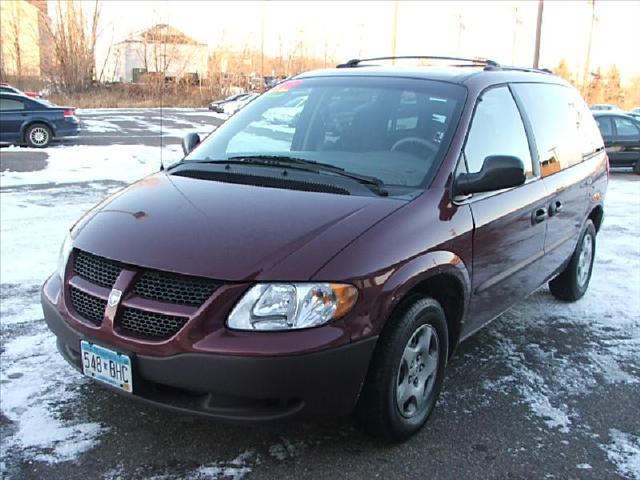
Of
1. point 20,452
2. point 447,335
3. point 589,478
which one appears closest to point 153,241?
point 20,452

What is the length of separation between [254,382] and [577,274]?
3.71 metres

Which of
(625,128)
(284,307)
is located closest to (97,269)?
(284,307)

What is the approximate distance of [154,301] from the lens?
8.80 feet

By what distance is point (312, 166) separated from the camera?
3.54 meters

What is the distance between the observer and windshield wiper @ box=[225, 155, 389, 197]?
3.29m

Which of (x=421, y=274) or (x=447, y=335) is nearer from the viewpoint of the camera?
(x=421, y=274)

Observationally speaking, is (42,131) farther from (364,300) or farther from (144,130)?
(364,300)

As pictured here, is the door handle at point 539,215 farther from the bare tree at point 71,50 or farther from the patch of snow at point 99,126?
the bare tree at point 71,50

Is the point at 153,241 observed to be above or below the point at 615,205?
above

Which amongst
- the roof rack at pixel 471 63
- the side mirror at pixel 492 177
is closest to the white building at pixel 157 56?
the roof rack at pixel 471 63

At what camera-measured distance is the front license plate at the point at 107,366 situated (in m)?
2.74

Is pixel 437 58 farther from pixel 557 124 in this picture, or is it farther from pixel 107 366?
pixel 107 366

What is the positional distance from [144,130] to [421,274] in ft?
72.4

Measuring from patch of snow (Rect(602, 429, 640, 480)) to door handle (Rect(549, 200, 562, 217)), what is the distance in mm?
1542
